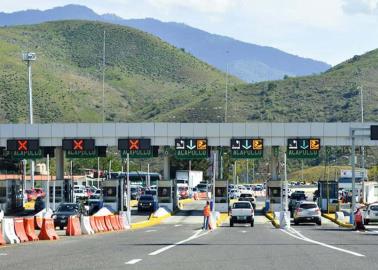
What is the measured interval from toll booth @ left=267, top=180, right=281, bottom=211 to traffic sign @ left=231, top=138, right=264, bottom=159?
3912mm

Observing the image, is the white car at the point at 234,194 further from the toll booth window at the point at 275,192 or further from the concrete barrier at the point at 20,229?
the concrete barrier at the point at 20,229

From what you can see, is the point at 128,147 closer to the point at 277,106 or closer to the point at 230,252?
the point at 230,252

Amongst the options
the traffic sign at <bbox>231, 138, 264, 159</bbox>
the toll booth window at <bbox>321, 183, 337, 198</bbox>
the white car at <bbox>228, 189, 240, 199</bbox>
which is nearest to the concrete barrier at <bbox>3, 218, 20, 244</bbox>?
the traffic sign at <bbox>231, 138, 264, 159</bbox>

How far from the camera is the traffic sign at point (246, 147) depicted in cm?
7462

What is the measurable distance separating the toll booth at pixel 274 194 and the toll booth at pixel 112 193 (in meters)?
12.1

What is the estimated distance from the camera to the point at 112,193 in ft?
253

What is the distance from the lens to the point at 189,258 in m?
22.1

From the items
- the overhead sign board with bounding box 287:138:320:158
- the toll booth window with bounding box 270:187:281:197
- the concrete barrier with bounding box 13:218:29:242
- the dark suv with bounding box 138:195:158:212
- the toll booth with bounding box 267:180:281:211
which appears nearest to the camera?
the concrete barrier with bounding box 13:218:29:242

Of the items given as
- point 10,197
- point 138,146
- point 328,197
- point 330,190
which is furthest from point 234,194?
point 10,197

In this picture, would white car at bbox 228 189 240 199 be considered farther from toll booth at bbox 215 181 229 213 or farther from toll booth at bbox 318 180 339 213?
toll booth at bbox 318 180 339 213

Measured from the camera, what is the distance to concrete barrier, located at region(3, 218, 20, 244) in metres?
30.8

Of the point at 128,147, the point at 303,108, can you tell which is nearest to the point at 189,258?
the point at 128,147

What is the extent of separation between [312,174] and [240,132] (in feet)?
316

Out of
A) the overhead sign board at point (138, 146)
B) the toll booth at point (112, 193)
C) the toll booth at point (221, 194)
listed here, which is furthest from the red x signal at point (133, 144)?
the toll booth at point (221, 194)
